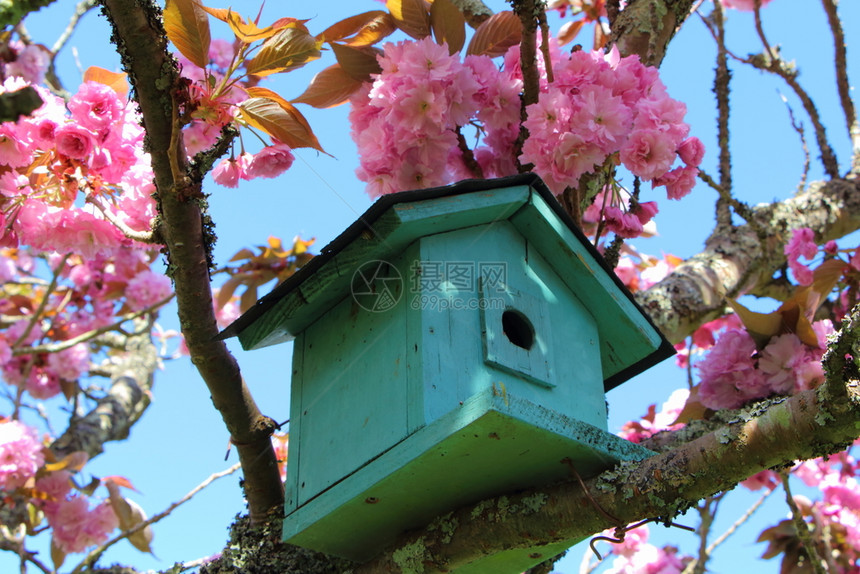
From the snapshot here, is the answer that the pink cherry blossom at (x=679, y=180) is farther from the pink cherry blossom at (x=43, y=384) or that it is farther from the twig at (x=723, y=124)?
the pink cherry blossom at (x=43, y=384)

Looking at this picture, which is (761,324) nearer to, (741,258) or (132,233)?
(741,258)

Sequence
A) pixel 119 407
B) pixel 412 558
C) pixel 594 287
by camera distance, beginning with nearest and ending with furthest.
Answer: pixel 412 558
pixel 594 287
pixel 119 407

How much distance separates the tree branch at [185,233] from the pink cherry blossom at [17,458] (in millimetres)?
2085

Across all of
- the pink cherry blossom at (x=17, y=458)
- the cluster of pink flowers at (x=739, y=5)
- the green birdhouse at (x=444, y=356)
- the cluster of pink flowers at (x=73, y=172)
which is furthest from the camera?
the cluster of pink flowers at (x=739, y=5)

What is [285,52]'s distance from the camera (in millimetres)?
1780

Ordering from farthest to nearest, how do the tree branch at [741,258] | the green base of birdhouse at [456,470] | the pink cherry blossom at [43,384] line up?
the pink cherry blossom at [43,384], the tree branch at [741,258], the green base of birdhouse at [456,470]

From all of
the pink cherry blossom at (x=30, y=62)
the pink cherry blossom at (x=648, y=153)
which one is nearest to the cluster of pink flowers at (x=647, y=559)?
the pink cherry blossom at (x=648, y=153)

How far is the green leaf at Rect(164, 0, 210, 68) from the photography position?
64.6 inches

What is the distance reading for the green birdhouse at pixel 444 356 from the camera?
4.81 feet

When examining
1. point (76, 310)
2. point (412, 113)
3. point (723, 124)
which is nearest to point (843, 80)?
point (723, 124)

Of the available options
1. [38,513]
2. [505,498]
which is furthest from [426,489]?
[38,513]

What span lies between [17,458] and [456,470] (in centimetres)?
284

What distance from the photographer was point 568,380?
1731 millimetres

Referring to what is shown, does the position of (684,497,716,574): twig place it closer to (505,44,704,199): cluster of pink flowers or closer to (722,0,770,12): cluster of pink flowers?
(505,44,704,199): cluster of pink flowers
